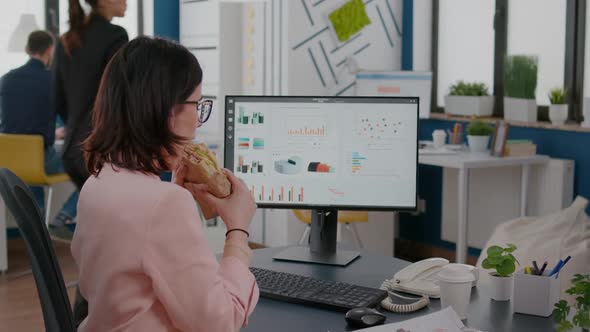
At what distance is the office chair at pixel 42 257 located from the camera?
1268 millimetres

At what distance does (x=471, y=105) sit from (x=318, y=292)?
3.27m

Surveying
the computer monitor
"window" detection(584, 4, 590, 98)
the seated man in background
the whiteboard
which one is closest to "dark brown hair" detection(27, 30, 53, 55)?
the seated man in background

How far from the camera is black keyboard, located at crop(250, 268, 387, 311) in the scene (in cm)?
160

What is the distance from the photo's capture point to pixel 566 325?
1193mm

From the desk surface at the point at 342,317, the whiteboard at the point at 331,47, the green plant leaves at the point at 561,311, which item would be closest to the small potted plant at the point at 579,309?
the green plant leaves at the point at 561,311

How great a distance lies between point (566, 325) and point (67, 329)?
2.50 ft

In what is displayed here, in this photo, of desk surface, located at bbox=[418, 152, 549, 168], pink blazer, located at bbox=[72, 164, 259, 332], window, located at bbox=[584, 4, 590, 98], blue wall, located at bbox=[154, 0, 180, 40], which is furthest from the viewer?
blue wall, located at bbox=[154, 0, 180, 40]

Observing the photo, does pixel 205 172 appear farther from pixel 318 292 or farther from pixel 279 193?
pixel 279 193

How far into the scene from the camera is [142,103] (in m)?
1.27

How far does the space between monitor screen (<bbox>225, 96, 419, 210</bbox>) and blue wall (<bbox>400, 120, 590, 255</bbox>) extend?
5.97 ft

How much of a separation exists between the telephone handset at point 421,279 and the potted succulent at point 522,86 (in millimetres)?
2792

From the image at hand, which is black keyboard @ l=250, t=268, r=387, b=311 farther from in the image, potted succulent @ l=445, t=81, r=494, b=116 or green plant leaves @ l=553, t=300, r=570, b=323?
potted succulent @ l=445, t=81, r=494, b=116

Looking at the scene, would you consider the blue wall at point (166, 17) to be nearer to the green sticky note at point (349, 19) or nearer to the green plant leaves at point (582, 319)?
the green sticky note at point (349, 19)

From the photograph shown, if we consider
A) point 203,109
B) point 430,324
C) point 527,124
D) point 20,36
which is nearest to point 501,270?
point 430,324
